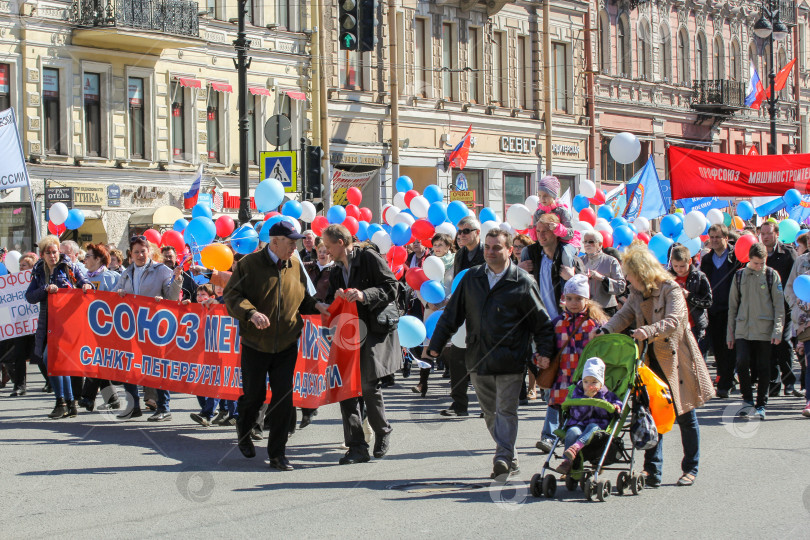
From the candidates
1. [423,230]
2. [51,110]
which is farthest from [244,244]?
[51,110]

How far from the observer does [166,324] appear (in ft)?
37.5

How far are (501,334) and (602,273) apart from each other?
144 inches

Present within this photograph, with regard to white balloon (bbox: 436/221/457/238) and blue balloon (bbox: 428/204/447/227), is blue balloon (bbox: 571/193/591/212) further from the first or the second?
white balloon (bbox: 436/221/457/238)

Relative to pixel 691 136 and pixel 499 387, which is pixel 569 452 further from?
pixel 691 136

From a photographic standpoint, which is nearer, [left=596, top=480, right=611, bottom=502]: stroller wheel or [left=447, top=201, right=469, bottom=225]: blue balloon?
[left=596, top=480, right=611, bottom=502]: stroller wheel

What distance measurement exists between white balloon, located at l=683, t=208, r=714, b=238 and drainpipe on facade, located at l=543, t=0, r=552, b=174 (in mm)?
22809

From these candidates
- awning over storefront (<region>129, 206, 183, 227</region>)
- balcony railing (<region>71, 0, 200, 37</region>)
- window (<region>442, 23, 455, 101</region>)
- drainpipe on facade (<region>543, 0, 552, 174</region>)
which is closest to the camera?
awning over storefront (<region>129, 206, 183, 227</region>)

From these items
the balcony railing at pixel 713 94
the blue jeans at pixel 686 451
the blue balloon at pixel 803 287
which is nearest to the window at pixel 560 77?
the balcony railing at pixel 713 94

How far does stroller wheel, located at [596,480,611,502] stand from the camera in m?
7.72

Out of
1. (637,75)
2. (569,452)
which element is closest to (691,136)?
(637,75)

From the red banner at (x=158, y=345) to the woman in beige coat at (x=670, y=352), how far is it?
9.03ft

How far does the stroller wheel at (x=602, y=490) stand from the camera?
25.3 ft

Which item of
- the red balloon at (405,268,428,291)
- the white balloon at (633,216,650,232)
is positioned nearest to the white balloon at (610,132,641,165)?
the white balloon at (633,216,650,232)

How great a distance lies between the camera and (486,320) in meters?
8.58
